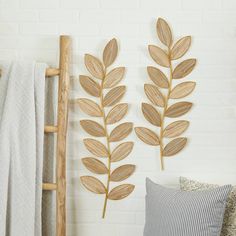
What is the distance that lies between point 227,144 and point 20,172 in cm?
105

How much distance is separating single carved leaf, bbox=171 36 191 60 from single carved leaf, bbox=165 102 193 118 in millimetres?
238

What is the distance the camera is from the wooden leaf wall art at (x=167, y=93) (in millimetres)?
2109

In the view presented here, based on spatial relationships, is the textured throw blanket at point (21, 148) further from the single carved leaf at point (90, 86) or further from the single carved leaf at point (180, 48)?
the single carved leaf at point (180, 48)

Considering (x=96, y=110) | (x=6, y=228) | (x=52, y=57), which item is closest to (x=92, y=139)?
(x=96, y=110)

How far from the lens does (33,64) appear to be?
2.09 m

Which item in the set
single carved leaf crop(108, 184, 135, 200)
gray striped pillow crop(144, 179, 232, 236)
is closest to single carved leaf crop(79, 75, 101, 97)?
single carved leaf crop(108, 184, 135, 200)

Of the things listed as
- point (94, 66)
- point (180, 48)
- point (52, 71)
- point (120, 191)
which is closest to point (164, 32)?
point (180, 48)

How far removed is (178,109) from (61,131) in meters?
0.60

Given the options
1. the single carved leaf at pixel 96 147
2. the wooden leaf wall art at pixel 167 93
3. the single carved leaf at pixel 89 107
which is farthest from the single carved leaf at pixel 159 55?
the single carved leaf at pixel 96 147

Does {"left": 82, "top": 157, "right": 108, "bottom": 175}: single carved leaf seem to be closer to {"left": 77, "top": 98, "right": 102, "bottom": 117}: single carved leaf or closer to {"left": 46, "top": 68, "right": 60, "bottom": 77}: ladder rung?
{"left": 77, "top": 98, "right": 102, "bottom": 117}: single carved leaf

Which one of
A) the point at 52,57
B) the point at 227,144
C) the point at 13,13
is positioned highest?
the point at 13,13

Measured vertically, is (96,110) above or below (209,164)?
above

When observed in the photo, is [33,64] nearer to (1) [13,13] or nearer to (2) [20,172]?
(1) [13,13]

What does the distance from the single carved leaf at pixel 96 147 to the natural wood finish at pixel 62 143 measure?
0.42 feet
